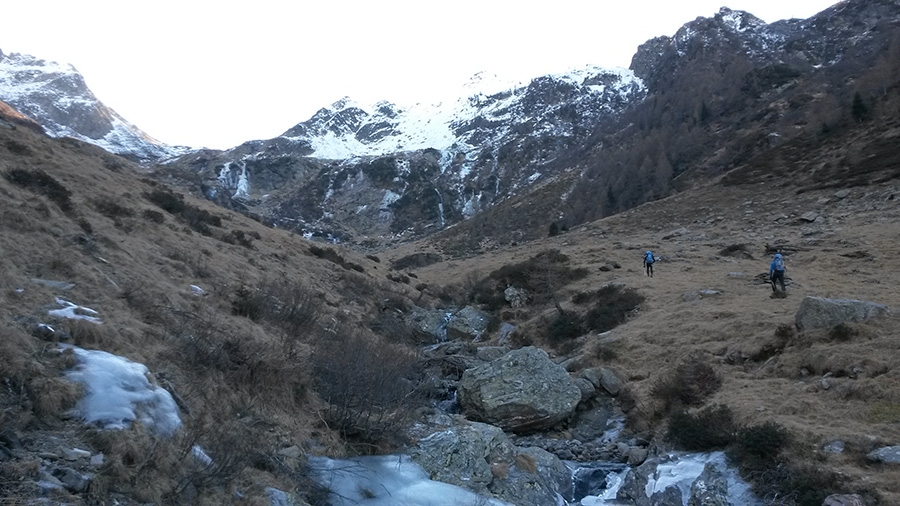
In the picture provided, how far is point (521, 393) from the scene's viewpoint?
13.1 metres

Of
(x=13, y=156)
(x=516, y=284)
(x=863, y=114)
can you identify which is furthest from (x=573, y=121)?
(x=13, y=156)

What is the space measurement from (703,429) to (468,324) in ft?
43.8

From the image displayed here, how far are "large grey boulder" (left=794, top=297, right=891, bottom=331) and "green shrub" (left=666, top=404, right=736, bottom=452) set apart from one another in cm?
335

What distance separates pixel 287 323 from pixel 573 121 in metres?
122

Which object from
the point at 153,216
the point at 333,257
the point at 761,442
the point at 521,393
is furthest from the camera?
the point at 333,257

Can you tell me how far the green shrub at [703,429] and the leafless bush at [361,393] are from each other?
5.01 meters

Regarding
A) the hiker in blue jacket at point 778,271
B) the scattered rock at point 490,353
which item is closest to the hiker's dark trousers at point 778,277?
the hiker in blue jacket at point 778,271

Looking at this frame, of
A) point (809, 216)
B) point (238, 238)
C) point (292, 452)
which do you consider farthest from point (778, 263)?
point (238, 238)

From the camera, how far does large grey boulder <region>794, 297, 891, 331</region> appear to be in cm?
1191

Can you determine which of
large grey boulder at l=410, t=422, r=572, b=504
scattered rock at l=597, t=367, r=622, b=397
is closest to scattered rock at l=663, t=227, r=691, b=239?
scattered rock at l=597, t=367, r=622, b=397

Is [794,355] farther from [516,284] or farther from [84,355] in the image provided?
[516,284]

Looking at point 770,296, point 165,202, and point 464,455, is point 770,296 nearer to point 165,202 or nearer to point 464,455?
point 464,455

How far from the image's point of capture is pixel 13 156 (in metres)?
17.9

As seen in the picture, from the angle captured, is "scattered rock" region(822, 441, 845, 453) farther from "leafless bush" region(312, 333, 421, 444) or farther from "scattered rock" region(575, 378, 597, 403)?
"leafless bush" region(312, 333, 421, 444)
